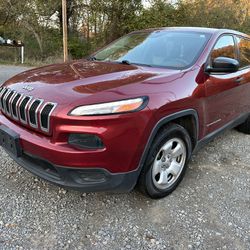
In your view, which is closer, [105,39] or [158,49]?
[158,49]

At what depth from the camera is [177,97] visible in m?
2.64

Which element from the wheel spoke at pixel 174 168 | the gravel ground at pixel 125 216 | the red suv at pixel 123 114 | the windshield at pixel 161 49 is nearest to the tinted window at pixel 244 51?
the red suv at pixel 123 114

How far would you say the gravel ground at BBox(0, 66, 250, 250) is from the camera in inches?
93.0

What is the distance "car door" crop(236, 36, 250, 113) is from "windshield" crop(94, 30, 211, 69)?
805mm

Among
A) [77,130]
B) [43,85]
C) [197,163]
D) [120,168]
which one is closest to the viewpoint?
[77,130]

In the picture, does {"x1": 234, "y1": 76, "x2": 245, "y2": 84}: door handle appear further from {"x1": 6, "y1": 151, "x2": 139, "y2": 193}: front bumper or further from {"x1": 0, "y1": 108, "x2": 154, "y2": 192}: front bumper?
{"x1": 6, "y1": 151, "x2": 139, "y2": 193}: front bumper

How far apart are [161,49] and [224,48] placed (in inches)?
30.2

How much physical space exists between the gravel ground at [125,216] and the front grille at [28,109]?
2.52 feet

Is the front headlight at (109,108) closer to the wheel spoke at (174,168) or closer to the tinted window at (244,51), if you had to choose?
the wheel spoke at (174,168)

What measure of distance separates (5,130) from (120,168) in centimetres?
105

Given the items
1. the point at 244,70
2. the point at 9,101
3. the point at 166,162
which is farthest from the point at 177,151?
the point at 244,70

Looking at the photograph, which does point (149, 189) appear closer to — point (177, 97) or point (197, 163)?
point (177, 97)

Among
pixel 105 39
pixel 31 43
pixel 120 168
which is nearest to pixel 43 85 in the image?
pixel 120 168

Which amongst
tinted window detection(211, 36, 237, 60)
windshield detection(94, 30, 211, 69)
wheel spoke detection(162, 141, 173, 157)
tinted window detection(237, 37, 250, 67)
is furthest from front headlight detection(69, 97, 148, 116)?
tinted window detection(237, 37, 250, 67)
